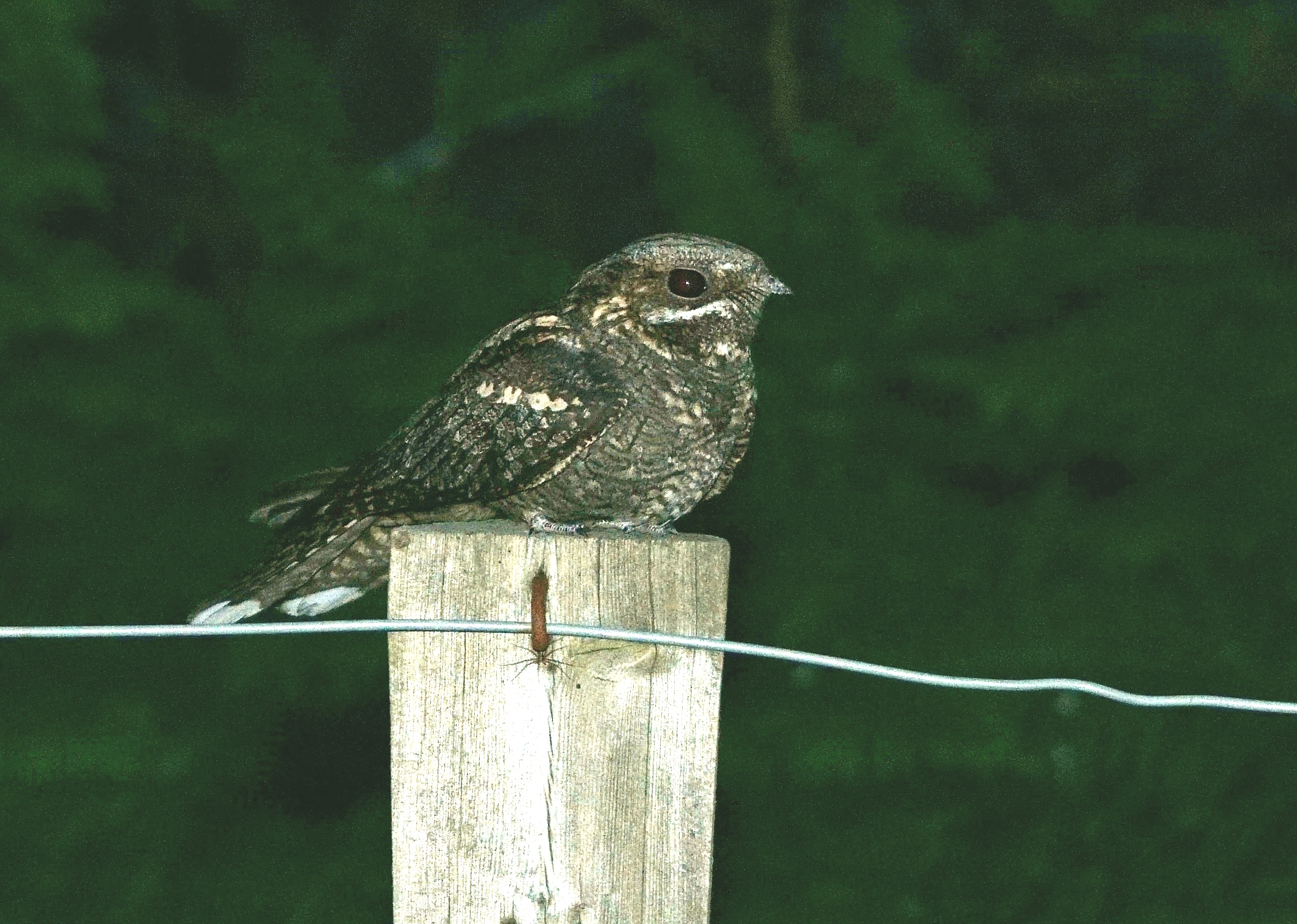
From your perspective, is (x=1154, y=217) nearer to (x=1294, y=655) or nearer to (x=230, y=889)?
(x=1294, y=655)

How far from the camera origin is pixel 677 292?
7.74ft

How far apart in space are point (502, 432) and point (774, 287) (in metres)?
0.51

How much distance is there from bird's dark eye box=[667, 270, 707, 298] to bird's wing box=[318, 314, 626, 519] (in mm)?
167

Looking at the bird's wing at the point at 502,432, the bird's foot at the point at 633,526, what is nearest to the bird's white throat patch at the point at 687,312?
the bird's wing at the point at 502,432

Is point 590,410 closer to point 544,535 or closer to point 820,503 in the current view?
point 544,535

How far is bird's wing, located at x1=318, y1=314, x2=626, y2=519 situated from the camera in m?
2.31

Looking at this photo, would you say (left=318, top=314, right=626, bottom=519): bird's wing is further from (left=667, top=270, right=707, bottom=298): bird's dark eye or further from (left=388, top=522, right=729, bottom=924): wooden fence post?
(left=388, top=522, right=729, bottom=924): wooden fence post

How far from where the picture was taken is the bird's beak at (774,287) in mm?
2412

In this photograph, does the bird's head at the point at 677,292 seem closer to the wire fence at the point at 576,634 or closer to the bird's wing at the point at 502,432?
the bird's wing at the point at 502,432

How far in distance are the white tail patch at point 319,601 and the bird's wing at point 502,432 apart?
1.24 ft

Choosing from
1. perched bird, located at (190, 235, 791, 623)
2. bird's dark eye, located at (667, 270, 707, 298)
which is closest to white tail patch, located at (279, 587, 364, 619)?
perched bird, located at (190, 235, 791, 623)

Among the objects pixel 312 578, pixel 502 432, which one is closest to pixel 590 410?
pixel 502 432

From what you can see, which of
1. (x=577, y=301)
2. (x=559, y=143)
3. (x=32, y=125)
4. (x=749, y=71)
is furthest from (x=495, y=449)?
(x=559, y=143)

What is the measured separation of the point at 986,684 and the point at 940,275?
2.41 meters
